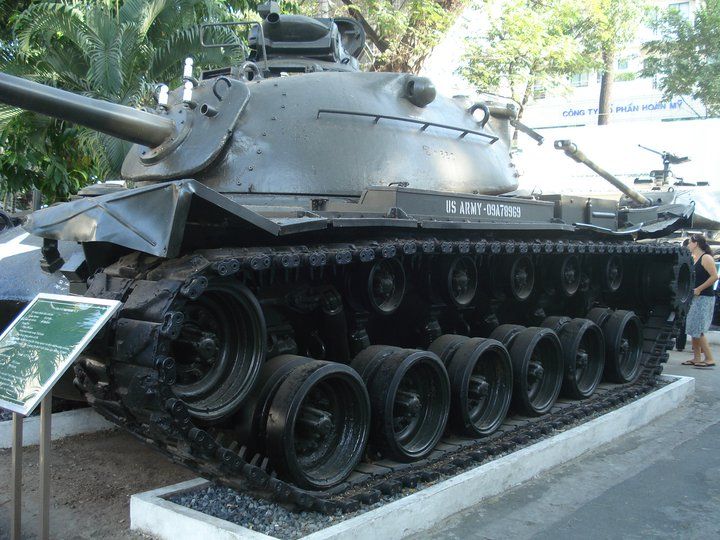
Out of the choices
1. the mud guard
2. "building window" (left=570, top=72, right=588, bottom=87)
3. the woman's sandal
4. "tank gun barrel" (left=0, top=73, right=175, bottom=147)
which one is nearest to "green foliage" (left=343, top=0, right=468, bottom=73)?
the woman's sandal

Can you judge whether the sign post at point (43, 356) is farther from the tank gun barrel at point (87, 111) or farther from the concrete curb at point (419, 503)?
the tank gun barrel at point (87, 111)

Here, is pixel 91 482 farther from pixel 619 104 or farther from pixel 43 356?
pixel 619 104

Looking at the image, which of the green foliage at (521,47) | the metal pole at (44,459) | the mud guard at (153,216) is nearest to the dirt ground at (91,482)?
the metal pole at (44,459)

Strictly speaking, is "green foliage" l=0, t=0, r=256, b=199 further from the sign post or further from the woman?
the sign post

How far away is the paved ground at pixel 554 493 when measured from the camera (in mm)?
4820

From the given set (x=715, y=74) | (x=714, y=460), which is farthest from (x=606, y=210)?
(x=715, y=74)

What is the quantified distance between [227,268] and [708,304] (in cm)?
914

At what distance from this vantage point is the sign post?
150 inches

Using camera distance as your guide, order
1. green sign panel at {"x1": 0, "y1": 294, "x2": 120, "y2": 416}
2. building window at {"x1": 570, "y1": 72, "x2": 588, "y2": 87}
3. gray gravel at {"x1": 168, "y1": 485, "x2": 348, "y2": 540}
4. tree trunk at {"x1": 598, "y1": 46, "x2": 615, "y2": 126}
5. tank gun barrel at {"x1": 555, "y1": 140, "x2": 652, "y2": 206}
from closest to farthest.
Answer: green sign panel at {"x1": 0, "y1": 294, "x2": 120, "y2": 416}
gray gravel at {"x1": 168, "y1": 485, "x2": 348, "y2": 540}
tank gun barrel at {"x1": 555, "y1": 140, "x2": 652, "y2": 206}
tree trunk at {"x1": 598, "y1": 46, "x2": 615, "y2": 126}
building window at {"x1": 570, "y1": 72, "x2": 588, "y2": 87}

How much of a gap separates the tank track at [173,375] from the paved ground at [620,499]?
1.58ft

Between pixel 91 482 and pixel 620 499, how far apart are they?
3.83m

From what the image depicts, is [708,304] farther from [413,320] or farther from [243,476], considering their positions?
[243,476]

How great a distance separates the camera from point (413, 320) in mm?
6398

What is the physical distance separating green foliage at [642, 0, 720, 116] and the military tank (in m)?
27.2
